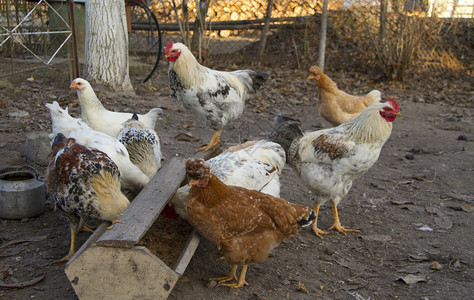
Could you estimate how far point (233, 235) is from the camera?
119 inches

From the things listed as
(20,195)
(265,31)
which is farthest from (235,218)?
(265,31)

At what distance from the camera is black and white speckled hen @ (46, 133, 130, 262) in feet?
10.0

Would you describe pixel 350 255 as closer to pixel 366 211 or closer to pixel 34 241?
pixel 366 211

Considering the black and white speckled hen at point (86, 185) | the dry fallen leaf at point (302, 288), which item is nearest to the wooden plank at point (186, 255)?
the black and white speckled hen at point (86, 185)

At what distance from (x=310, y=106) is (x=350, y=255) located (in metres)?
4.74

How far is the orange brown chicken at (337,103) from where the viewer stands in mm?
5664

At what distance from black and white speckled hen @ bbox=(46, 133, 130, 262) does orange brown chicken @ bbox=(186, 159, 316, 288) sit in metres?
0.56

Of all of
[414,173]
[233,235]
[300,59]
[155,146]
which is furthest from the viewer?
[300,59]

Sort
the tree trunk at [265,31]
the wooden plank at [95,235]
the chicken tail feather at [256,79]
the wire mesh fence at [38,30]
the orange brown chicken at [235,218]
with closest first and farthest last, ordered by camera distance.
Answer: the wooden plank at [95,235]
the orange brown chicken at [235,218]
the chicken tail feather at [256,79]
the wire mesh fence at [38,30]
the tree trunk at [265,31]

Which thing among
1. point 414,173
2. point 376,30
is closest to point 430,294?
point 414,173

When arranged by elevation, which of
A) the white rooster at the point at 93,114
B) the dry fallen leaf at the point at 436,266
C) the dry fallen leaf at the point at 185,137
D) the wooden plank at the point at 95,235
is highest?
the white rooster at the point at 93,114

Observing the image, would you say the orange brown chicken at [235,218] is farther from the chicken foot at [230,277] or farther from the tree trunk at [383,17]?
the tree trunk at [383,17]

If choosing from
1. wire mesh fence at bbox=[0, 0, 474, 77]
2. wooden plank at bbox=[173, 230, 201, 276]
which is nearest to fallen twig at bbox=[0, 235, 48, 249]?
wooden plank at bbox=[173, 230, 201, 276]

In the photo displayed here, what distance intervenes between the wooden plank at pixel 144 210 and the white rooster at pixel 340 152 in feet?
3.85
